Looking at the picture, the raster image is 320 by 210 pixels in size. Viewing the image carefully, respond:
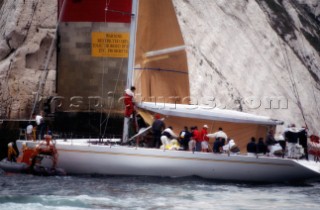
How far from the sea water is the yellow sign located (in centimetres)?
1011

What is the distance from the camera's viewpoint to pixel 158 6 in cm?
2892

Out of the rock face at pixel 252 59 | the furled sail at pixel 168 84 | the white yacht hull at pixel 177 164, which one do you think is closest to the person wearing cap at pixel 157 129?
the furled sail at pixel 168 84

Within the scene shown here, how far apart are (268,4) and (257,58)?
15.9ft

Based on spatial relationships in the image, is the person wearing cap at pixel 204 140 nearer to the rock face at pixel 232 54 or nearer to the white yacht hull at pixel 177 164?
the white yacht hull at pixel 177 164

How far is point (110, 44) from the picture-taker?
35.7m

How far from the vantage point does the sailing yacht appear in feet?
84.5

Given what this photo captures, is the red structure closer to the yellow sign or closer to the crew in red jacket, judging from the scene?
the yellow sign

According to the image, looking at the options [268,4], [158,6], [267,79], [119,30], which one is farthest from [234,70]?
[158,6]

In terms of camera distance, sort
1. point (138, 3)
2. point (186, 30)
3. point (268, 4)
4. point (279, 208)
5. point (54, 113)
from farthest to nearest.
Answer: point (268, 4), point (186, 30), point (54, 113), point (138, 3), point (279, 208)

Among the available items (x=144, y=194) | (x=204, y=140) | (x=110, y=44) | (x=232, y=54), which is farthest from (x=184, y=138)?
(x=232, y=54)

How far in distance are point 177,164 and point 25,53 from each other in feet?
43.3

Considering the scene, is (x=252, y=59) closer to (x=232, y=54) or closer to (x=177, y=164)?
(x=232, y=54)

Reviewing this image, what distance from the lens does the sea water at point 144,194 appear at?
2180 centimetres

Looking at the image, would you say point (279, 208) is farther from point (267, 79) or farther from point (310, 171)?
point (267, 79)
